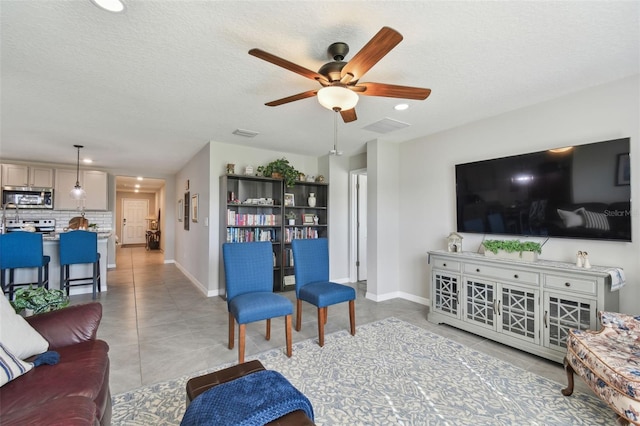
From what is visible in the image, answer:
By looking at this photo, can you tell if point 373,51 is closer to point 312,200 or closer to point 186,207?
point 312,200

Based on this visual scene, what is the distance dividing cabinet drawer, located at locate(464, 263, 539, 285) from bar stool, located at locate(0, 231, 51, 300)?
534cm

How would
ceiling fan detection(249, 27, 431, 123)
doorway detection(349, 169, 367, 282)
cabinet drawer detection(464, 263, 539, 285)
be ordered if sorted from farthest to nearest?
doorway detection(349, 169, 367, 282) → cabinet drawer detection(464, 263, 539, 285) → ceiling fan detection(249, 27, 431, 123)

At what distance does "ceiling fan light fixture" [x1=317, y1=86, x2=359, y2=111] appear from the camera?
1938mm

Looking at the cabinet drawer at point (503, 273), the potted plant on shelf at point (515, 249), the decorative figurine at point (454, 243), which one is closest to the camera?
the cabinet drawer at point (503, 273)

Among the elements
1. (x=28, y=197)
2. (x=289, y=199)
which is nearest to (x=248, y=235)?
(x=289, y=199)

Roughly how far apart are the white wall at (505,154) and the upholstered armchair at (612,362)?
68cm

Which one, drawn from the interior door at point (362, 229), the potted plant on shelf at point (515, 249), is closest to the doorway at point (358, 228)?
the interior door at point (362, 229)

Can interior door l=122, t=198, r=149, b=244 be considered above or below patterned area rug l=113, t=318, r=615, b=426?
above

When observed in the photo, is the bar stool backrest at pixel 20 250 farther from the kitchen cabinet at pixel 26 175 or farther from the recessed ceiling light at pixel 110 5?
the recessed ceiling light at pixel 110 5

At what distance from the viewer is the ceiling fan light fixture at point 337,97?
1938mm

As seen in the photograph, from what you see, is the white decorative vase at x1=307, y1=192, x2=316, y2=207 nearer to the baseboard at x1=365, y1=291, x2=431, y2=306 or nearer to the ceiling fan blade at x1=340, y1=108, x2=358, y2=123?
the baseboard at x1=365, y1=291, x2=431, y2=306

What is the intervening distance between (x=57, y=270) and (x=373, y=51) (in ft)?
18.3

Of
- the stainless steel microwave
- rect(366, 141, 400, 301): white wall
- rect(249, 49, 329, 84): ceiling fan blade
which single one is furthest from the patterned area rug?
the stainless steel microwave

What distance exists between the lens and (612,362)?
1662 millimetres
